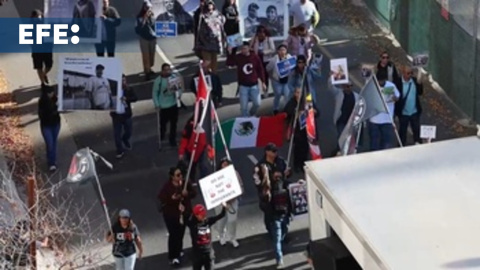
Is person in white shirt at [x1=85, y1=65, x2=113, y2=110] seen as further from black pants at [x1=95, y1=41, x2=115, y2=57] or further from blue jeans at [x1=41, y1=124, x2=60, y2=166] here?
black pants at [x1=95, y1=41, x2=115, y2=57]

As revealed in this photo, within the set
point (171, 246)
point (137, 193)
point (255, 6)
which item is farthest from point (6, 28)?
point (171, 246)

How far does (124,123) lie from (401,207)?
9697 mm

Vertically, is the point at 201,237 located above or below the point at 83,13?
below

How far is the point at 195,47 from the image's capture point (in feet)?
70.4

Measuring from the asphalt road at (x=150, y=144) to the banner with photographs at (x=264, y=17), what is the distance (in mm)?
1222

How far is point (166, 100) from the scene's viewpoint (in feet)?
62.0

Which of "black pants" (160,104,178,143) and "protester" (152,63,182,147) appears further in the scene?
"black pants" (160,104,178,143)

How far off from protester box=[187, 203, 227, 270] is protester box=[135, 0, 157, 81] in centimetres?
697

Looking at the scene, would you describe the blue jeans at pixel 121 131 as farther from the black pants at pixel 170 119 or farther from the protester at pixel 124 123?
the black pants at pixel 170 119

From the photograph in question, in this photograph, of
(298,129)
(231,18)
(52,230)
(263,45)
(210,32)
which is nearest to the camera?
(52,230)

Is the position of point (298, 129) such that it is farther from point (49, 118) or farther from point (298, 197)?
point (49, 118)

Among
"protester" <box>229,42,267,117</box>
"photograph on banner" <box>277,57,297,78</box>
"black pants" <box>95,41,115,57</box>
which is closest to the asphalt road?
"black pants" <box>95,41,115,57</box>

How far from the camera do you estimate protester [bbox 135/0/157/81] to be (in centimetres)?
2116

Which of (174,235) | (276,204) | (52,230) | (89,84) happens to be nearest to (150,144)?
(89,84)
